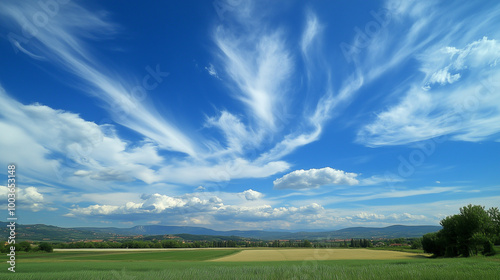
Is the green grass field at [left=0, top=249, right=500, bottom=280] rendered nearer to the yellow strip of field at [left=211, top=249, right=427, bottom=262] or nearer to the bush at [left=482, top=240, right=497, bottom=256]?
the bush at [left=482, top=240, right=497, bottom=256]

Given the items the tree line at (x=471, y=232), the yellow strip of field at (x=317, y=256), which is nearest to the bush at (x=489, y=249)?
the tree line at (x=471, y=232)

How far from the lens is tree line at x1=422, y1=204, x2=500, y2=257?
164 feet

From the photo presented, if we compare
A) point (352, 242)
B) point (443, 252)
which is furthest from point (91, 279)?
point (352, 242)

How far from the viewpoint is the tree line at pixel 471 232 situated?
50062 millimetres

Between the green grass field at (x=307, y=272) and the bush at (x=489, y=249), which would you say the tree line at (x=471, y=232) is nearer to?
the bush at (x=489, y=249)

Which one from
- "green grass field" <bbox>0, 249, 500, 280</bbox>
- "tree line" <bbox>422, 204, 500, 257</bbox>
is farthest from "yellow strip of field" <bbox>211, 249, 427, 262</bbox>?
"green grass field" <bbox>0, 249, 500, 280</bbox>

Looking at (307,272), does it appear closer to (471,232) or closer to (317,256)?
(471,232)

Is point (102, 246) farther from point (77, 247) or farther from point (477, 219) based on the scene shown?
point (477, 219)

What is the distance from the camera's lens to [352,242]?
152m

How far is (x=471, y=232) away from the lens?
5222 centimetres

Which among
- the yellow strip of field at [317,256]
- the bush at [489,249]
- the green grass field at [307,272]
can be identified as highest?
the green grass field at [307,272]

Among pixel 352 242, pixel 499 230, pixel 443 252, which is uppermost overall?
pixel 499 230

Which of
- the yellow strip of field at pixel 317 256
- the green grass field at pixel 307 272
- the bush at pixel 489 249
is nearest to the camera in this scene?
the green grass field at pixel 307 272

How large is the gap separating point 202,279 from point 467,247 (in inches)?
2560
